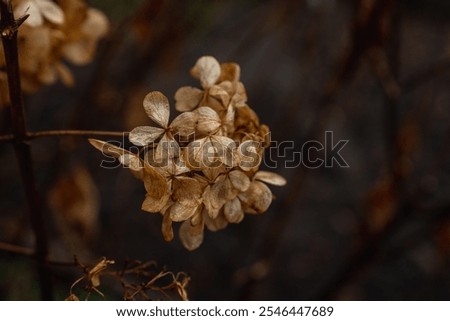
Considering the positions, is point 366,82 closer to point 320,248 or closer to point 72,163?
point 320,248

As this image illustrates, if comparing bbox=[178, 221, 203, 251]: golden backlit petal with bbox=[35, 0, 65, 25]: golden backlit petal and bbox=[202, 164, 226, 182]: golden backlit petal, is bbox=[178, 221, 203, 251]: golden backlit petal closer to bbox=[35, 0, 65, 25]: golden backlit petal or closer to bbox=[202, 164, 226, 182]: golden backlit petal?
bbox=[202, 164, 226, 182]: golden backlit petal

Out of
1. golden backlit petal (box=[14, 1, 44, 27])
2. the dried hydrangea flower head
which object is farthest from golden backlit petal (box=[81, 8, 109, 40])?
golden backlit petal (box=[14, 1, 44, 27])

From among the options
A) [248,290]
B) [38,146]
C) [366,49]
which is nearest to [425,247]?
[248,290]

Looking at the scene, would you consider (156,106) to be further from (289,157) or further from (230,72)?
(289,157)

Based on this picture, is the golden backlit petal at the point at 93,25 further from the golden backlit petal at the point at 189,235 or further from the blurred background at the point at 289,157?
the golden backlit petal at the point at 189,235

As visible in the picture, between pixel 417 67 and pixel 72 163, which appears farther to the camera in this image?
pixel 417 67

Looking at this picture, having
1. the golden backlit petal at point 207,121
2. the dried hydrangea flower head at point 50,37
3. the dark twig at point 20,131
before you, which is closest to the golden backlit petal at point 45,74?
the dried hydrangea flower head at point 50,37
